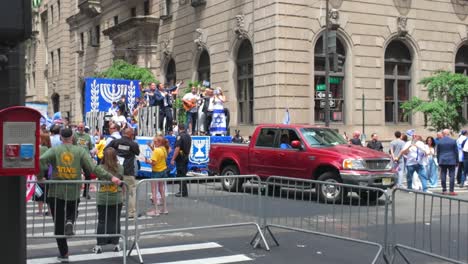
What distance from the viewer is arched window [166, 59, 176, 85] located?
35250 mm

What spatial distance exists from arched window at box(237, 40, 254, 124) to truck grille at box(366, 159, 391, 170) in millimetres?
14455

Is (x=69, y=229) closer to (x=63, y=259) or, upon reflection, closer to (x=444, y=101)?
(x=63, y=259)

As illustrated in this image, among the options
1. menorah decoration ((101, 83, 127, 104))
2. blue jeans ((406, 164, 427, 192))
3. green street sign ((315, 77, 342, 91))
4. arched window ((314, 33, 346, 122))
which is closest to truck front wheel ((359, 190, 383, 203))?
blue jeans ((406, 164, 427, 192))

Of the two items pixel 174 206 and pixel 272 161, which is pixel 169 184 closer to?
pixel 174 206

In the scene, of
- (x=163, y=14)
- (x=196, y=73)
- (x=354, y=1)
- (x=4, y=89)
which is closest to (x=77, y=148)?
(x=4, y=89)

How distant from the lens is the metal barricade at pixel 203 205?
833cm

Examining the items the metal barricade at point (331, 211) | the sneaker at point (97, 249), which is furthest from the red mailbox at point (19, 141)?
the metal barricade at point (331, 211)

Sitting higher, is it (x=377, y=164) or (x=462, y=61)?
(x=462, y=61)

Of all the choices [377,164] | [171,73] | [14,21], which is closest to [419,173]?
[377,164]

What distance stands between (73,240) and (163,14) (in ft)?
90.5

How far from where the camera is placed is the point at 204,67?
104ft

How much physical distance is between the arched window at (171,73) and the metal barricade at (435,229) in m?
28.6

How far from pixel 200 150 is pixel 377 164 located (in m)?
6.78

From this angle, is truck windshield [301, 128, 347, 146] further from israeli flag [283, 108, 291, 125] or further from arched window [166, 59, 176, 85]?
arched window [166, 59, 176, 85]
